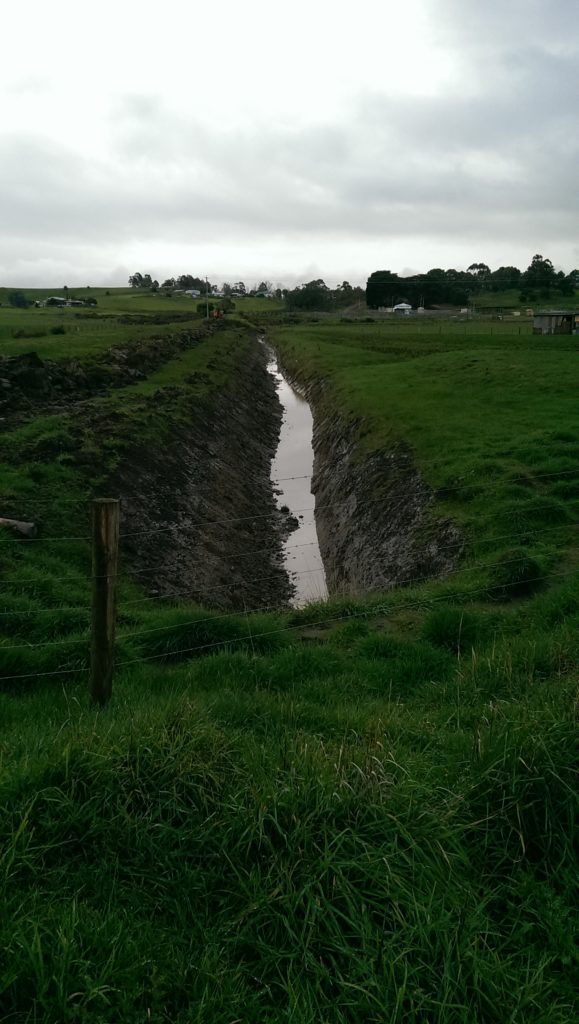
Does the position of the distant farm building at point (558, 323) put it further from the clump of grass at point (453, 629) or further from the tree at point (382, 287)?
the tree at point (382, 287)

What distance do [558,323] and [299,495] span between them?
59899 millimetres

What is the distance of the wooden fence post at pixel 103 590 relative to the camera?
5818 mm

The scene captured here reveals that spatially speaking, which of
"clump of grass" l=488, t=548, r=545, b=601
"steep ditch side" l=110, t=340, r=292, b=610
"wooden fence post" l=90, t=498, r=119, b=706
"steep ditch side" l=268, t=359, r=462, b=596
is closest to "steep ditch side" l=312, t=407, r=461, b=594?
"steep ditch side" l=268, t=359, r=462, b=596

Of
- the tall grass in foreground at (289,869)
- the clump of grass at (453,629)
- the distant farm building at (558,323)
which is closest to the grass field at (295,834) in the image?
the tall grass in foreground at (289,869)

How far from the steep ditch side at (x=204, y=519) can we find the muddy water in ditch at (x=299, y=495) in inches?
20.3

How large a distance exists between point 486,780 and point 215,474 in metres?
21.7

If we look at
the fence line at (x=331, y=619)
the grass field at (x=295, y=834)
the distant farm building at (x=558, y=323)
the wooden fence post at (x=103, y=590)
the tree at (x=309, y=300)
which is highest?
the tree at (x=309, y=300)

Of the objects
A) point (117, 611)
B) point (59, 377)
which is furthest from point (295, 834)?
point (59, 377)

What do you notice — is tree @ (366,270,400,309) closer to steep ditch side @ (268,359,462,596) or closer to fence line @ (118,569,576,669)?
steep ditch side @ (268,359,462,596)

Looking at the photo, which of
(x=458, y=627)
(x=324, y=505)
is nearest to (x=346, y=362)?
(x=324, y=505)

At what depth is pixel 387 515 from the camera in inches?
757

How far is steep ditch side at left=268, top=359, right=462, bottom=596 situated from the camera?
1539 cm

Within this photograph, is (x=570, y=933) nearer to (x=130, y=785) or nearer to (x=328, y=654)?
(x=130, y=785)

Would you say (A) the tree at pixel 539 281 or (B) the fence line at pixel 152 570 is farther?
(A) the tree at pixel 539 281
